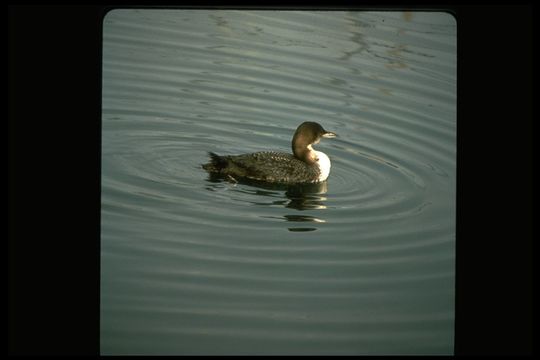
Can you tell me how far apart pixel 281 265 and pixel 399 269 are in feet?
2.55

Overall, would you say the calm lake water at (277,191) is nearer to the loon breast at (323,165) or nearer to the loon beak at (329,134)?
the loon breast at (323,165)

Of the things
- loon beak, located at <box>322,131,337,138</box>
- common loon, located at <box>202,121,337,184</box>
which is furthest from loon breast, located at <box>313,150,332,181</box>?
loon beak, located at <box>322,131,337,138</box>

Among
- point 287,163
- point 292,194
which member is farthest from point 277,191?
point 287,163

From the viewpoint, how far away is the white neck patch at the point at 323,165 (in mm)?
7863

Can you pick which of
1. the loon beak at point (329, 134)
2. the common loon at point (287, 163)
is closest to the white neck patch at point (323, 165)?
the common loon at point (287, 163)

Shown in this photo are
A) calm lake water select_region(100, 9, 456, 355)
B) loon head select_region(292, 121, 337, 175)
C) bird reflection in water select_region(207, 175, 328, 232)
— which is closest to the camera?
calm lake water select_region(100, 9, 456, 355)

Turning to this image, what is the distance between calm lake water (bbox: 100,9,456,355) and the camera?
5.85 metres

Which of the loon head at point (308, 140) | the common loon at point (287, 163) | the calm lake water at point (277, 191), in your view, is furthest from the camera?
the loon head at point (308, 140)

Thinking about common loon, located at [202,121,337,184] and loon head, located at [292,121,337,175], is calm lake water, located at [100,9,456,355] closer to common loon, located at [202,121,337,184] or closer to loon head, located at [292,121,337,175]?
common loon, located at [202,121,337,184]

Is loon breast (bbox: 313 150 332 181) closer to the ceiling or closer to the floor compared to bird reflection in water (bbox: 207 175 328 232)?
closer to the ceiling

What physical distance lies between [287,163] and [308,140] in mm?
289

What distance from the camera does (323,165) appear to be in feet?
25.8

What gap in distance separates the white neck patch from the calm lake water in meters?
0.07

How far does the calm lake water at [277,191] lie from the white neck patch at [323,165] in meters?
0.07
